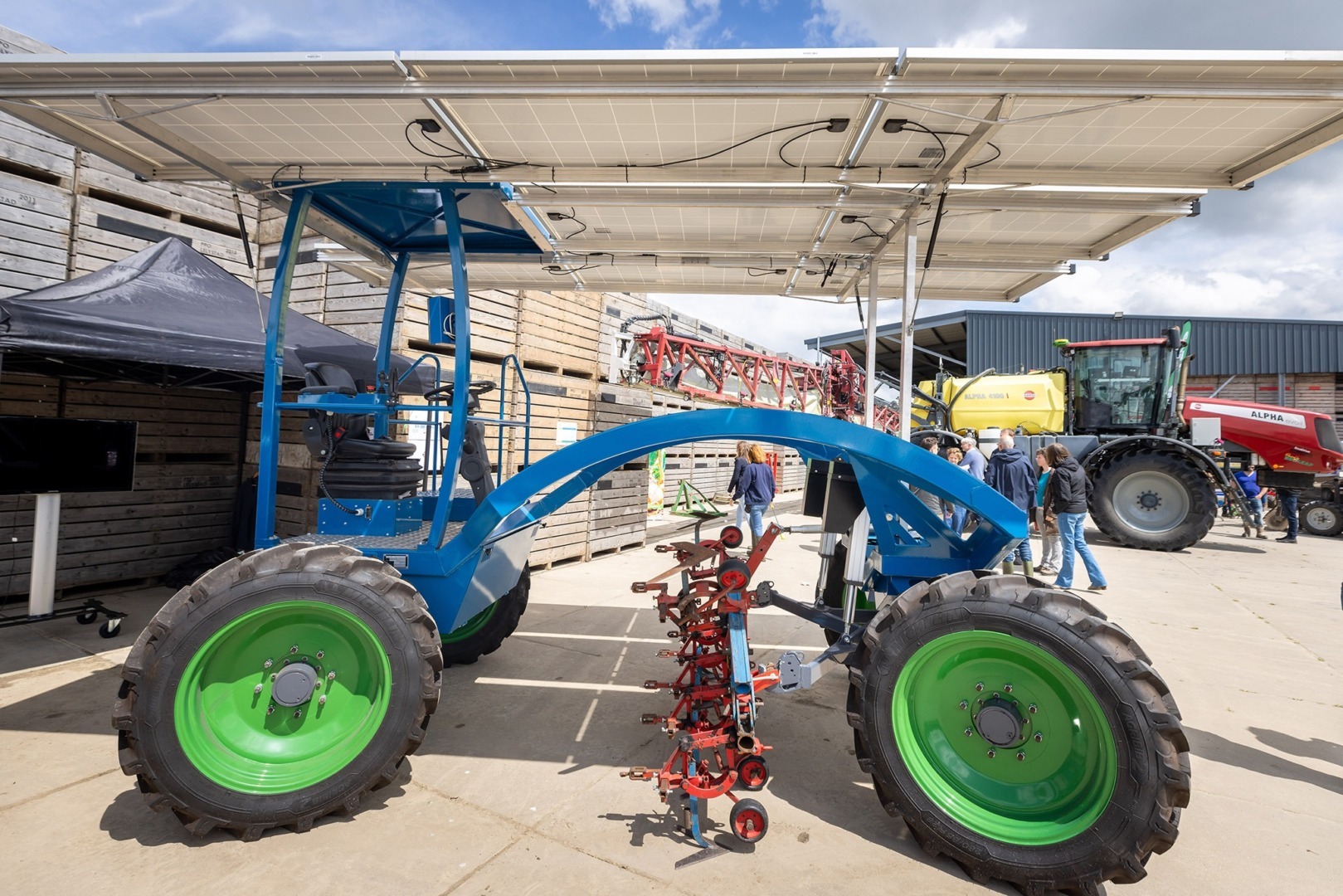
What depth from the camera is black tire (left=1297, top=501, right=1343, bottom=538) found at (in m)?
12.8

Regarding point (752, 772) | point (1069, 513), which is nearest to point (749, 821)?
point (752, 772)

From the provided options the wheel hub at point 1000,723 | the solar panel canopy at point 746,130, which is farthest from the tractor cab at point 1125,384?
the wheel hub at point 1000,723

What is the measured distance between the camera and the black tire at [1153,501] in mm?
9883

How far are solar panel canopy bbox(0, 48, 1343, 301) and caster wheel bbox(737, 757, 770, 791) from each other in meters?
2.79

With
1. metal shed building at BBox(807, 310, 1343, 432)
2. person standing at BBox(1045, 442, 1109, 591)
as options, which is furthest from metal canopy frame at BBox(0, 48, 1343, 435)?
metal shed building at BBox(807, 310, 1343, 432)

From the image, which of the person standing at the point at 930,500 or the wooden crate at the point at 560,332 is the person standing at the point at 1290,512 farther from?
the wooden crate at the point at 560,332

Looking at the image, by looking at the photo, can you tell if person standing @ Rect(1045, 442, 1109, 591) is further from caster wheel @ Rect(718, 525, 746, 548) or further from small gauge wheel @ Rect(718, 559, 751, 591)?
small gauge wheel @ Rect(718, 559, 751, 591)

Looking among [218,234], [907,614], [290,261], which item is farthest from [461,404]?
[218,234]

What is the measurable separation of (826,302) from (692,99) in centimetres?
285

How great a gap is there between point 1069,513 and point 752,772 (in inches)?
252

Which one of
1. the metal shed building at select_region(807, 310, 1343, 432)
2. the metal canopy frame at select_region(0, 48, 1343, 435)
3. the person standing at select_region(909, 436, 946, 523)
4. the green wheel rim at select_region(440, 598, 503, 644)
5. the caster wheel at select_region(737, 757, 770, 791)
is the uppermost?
the metal shed building at select_region(807, 310, 1343, 432)

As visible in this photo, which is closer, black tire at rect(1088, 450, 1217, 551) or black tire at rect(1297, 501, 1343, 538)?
black tire at rect(1088, 450, 1217, 551)

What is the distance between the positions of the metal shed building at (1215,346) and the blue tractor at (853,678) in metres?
19.8

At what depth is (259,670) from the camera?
2.58 m
